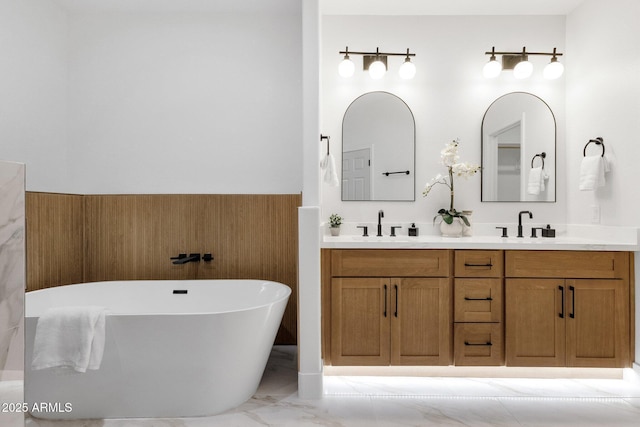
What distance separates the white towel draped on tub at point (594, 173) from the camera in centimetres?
247

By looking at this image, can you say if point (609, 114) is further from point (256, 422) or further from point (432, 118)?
point (256, 422)

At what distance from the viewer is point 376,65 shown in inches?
112

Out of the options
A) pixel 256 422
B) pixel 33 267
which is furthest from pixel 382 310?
pixel 33 267

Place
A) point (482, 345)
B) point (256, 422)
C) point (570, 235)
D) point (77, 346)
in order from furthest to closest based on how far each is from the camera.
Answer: point (570, 235) < point (482, 345) < point (256, 422) < point (77, 346)

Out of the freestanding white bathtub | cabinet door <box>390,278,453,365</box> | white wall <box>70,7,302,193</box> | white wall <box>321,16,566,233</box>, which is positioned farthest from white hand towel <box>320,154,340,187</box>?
the freestanding white bathtub

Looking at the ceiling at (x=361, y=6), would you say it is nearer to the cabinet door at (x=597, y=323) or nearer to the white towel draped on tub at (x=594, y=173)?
the white towel draped on tub at (x=594, y=173)

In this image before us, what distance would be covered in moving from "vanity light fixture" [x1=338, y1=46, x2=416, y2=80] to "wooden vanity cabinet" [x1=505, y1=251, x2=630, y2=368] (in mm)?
1526

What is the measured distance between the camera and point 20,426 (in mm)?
750

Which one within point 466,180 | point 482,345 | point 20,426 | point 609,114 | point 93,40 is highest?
point 93,40

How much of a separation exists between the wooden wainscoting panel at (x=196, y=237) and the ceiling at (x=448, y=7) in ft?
4.96

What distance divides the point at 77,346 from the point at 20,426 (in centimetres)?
110

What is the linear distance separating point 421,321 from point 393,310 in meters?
0.19

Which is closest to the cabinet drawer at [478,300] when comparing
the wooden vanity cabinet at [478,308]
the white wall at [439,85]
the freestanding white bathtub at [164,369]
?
the wooden vanity cabinet at [478,308]

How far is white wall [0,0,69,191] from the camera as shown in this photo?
2359 mm
